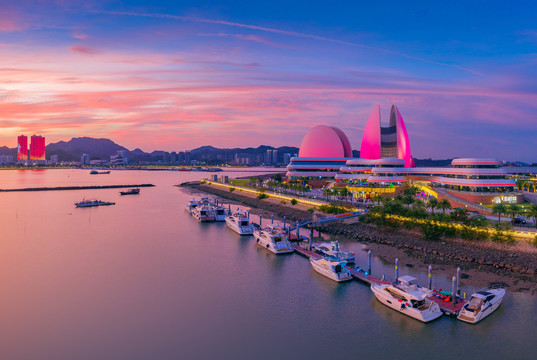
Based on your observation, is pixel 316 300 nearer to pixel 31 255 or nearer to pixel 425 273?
pixel 425 273

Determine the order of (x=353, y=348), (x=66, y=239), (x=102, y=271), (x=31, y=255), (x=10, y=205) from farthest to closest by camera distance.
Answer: (x=10, y=205)
(x=66, y=239)
(x=31, y=255)
(x=102, y=271)
(x=353, y=348)

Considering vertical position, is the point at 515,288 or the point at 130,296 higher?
the point at 515,288

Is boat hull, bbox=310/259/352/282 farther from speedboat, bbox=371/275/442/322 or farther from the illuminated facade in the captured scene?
the illuminated facade

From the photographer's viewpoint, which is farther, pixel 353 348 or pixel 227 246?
pixel 227 246

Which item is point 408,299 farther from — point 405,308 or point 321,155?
point 321,155

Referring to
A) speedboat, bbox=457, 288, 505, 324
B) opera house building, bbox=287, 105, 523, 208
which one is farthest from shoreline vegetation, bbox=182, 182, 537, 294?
opera house building, bbox=287, 105, 523, 208

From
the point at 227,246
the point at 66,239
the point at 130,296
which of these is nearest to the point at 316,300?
the point at 130,296

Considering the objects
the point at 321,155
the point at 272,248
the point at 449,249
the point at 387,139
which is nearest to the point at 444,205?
the point at 449,249
